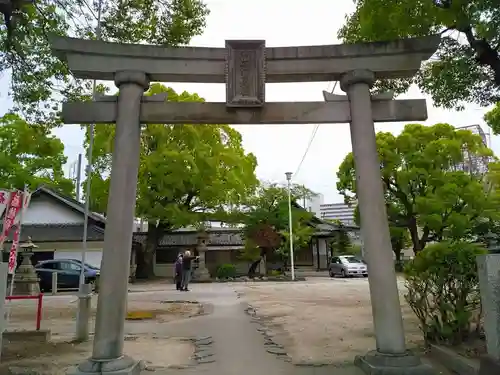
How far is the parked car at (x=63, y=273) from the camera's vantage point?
21.4 meters

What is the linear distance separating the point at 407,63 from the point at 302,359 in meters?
4.71

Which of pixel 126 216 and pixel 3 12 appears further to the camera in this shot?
pixel 3 12

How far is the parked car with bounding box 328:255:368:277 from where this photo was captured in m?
29.0

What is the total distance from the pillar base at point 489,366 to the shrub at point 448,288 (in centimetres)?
147

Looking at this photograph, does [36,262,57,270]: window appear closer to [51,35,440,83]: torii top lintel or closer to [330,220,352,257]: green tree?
[51,35,440,83]: torii top lintel

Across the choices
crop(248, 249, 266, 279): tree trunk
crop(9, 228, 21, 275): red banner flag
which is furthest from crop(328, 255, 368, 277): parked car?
crop(9, 228, 21, 275): red banner flag

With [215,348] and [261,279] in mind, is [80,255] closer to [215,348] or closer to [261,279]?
[261,279]

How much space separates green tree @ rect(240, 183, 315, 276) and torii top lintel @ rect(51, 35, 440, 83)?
23432 millimetres

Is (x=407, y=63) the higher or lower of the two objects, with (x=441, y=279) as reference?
higher

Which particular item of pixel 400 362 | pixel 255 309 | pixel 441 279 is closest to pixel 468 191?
pixel 255 309

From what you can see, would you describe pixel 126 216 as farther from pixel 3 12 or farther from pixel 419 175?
pixel 419 175

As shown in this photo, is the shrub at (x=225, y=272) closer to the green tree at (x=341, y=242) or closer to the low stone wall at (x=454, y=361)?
the green tree at (x=341, y=242)

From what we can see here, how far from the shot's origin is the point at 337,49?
624 centimetres

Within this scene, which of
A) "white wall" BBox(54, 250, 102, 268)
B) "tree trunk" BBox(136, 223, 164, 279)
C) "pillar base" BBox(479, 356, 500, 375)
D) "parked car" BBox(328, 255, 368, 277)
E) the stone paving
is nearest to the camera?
"pillar base" BBox(479, 356, 500, 375)
